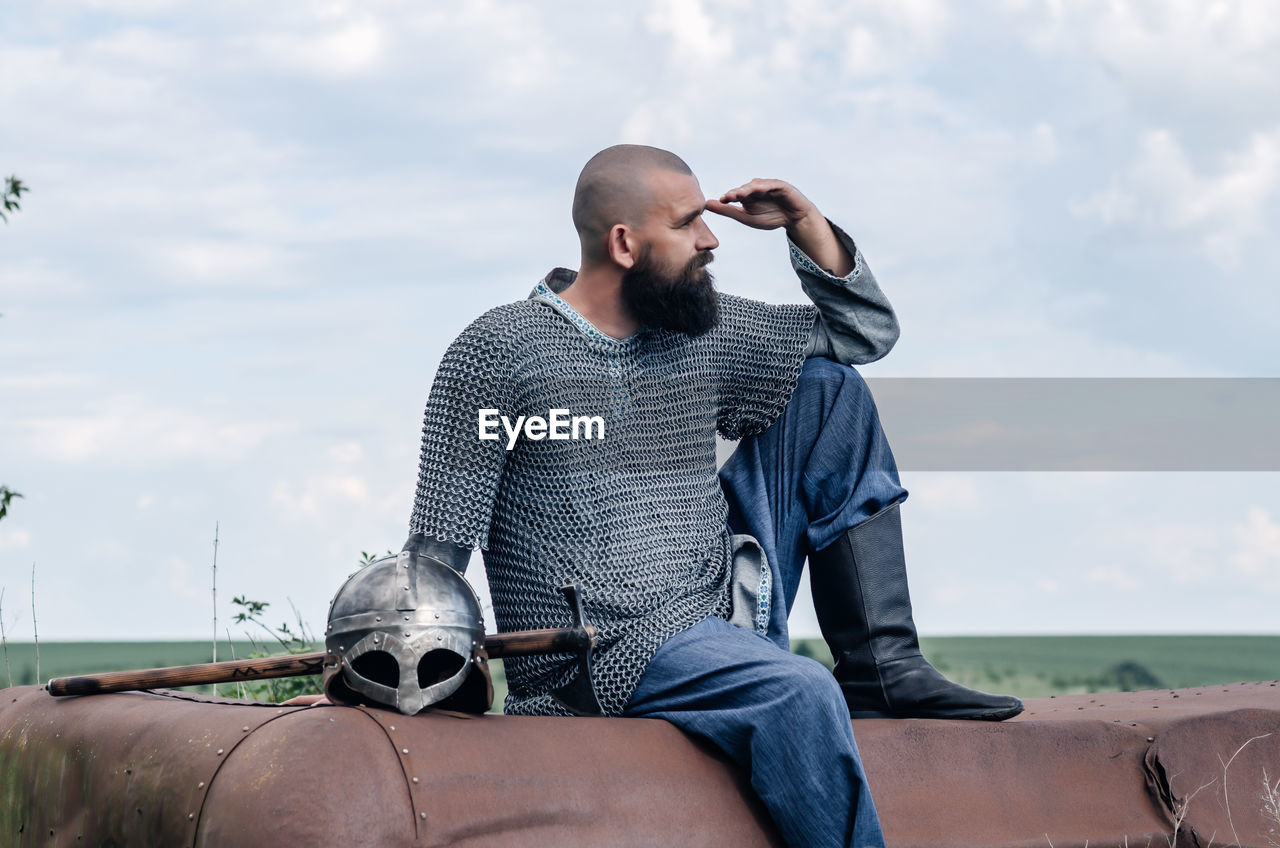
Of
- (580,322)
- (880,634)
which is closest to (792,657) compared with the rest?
(880,634)

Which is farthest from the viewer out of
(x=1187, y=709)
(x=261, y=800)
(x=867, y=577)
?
(x=1187, y=709)

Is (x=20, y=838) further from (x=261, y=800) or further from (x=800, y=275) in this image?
(x=800, y=275)

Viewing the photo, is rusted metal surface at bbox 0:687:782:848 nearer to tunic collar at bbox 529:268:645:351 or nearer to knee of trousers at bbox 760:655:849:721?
knee of trousers at bbox 760:655:849:721

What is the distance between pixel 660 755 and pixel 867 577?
0.82 m

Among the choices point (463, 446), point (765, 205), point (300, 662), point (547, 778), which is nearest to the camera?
point (547, 778)

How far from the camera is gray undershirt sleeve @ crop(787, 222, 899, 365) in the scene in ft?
13.4

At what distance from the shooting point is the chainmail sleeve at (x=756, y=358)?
160 inches

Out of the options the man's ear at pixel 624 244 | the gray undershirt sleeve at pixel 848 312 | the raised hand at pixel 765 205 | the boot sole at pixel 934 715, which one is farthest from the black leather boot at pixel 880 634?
the man's ear at pixel 624 244

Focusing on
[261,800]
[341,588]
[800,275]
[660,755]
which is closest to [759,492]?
[800,275]

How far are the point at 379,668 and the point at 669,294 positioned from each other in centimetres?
116

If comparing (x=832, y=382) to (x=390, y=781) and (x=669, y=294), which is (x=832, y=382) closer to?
(x=669, y=294)

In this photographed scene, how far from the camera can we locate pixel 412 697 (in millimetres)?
3207

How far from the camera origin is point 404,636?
10.4 ft

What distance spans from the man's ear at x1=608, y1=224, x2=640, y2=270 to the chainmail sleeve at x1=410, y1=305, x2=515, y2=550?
0.34 m
